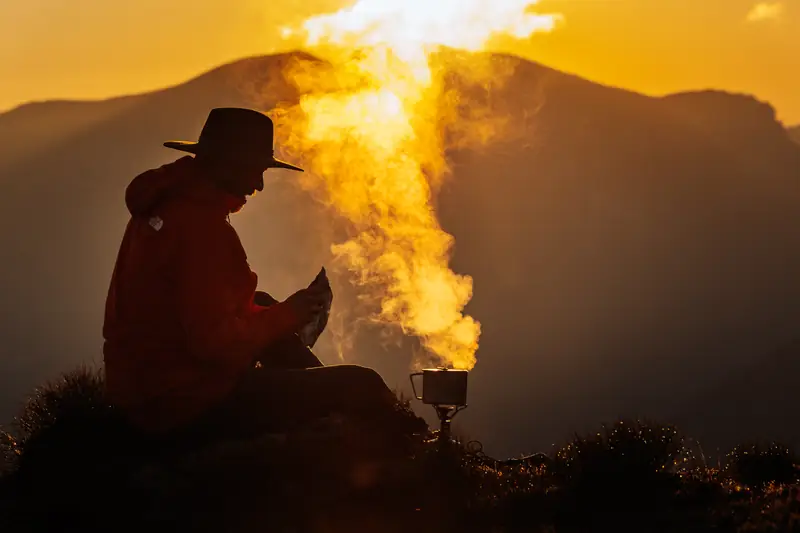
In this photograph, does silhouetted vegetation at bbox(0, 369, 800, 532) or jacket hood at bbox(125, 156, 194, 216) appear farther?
silhouetted vegetation at bbox(0, 369, 800, 532)

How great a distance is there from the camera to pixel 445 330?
16297mm

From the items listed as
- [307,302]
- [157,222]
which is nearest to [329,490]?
[307,302]

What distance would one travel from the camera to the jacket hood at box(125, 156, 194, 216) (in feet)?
25.1

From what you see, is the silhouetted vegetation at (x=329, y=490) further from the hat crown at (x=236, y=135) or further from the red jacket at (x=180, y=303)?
the hat crown at (x=236, y=135)

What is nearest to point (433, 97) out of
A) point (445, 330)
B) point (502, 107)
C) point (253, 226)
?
point (445, 330)

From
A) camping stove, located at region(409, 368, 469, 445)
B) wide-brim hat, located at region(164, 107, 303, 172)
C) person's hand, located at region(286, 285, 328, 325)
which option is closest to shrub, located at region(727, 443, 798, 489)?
camping stove, located at region(409, 368, 469, 445)

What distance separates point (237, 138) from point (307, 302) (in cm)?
129

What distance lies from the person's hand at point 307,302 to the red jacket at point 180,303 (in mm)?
63

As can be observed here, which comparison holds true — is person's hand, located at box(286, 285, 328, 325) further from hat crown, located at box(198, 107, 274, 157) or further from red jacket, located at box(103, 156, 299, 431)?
hat crown, located at box(198, 107, 274, 157)

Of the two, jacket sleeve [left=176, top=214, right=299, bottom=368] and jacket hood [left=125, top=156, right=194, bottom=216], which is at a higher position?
jacket hood [left=125, top=156, right=194, bottom=216]

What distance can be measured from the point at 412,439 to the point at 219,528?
1882 mm

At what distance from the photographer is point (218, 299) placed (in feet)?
24.8

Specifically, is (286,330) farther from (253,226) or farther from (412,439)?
(253,226)

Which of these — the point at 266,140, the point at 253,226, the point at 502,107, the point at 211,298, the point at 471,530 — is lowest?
the point at 471,530
